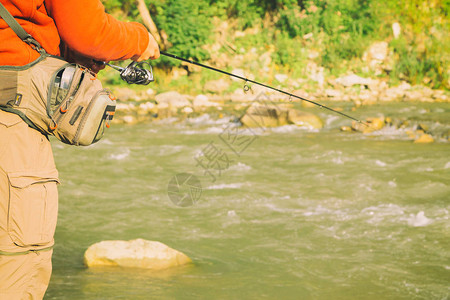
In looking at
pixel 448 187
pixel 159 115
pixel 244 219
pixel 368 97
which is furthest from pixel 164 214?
pixel 368 97

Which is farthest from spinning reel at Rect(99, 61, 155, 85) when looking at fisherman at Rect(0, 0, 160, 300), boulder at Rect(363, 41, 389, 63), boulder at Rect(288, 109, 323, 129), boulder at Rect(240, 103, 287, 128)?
boulder at Rect(363, 41, 389, 63)

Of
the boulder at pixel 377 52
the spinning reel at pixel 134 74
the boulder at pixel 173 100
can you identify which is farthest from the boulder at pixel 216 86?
the spinning reel at pixel 134 74

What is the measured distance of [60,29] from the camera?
181 cm

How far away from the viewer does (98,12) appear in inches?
71.2

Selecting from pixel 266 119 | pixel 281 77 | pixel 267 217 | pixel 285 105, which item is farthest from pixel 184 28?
pixel 267 217

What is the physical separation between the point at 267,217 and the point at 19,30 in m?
3.76

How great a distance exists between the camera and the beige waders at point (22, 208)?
1.76m

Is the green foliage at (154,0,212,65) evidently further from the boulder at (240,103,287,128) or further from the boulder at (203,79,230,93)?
the boulder at (240,103,287,128)

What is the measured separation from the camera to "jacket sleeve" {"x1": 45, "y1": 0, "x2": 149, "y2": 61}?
1.76 m

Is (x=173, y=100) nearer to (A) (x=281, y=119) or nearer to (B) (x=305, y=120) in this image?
(A) (x=281, y=119)

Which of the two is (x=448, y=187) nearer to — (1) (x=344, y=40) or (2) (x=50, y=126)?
(2) (x=50, y=126)

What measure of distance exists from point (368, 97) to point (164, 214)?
10.3m

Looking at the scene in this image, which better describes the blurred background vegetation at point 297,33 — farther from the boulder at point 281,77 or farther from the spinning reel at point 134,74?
the spinning reel at point 134,74

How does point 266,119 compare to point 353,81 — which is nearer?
point 266,119
